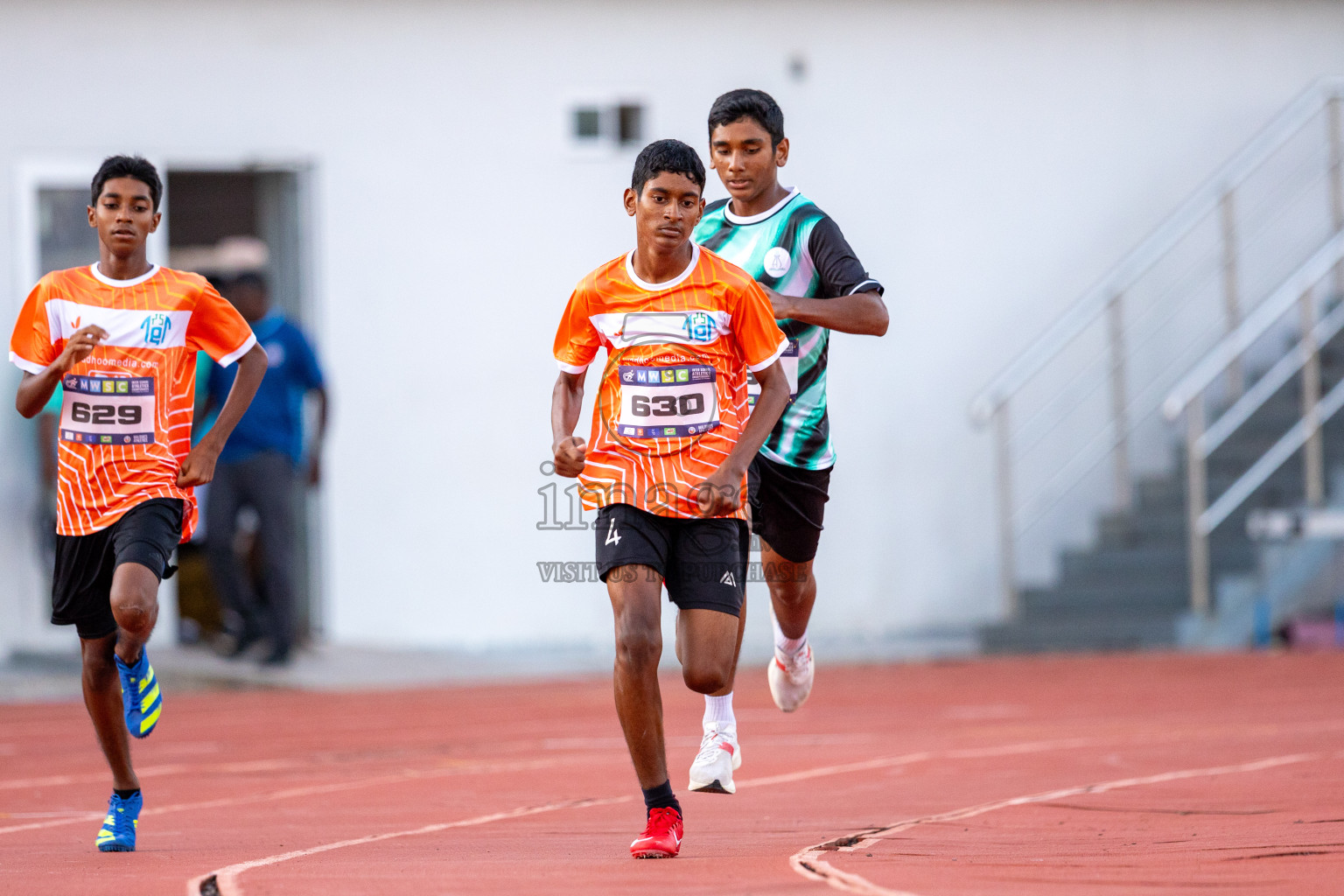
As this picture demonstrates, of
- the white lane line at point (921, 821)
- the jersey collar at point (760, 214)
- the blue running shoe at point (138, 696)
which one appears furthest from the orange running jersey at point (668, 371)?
the blue running shoe at point (138, 696)

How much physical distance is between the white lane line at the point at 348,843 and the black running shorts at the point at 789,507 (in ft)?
3.90

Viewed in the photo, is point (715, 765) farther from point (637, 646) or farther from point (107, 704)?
point (107, 704)

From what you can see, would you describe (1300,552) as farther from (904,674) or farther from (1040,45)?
(1040,45)

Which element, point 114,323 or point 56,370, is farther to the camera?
point 114,323

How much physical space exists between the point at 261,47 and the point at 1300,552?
8.38 metres

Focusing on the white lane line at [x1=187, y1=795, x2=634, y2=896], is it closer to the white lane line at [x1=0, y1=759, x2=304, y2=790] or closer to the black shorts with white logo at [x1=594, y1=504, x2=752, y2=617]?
the black shorts with white logo at [x1=594, y1=504, x2=752, y2=617]

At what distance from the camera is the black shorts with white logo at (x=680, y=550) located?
5.50 meters

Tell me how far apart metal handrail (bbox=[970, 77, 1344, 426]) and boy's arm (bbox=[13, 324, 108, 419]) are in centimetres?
943

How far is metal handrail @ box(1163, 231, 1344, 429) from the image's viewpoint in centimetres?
1346

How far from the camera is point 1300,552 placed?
1408 cm

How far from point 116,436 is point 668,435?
1.86 meters

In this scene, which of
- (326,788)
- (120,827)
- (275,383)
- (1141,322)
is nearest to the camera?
(120,827)

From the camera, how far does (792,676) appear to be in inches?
289

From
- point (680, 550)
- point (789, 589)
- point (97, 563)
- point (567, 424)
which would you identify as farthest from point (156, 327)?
point (789, 589)
